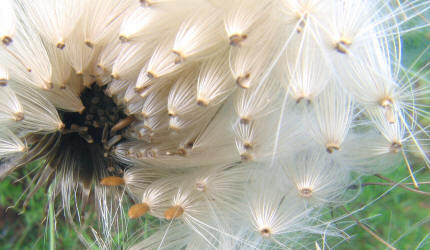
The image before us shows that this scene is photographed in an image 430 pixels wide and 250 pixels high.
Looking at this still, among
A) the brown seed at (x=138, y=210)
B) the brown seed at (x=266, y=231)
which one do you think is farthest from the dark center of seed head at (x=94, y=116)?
the brown seed at (x=266, y=231)

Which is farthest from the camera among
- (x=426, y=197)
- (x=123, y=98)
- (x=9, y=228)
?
(x=9, y=228)

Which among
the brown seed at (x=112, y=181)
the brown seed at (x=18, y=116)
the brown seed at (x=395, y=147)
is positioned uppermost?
the brown seed at (x=395, y=147)

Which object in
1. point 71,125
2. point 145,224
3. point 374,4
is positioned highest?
point 374,4

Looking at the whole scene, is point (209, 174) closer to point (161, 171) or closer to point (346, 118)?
point (161, 171)

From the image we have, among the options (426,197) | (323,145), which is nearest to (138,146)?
(323,145)

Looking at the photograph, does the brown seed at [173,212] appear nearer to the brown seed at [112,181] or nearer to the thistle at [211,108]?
the thistle at [211,108]

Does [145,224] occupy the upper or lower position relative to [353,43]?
lower

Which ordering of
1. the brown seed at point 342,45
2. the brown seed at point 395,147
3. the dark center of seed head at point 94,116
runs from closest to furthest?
the brown seed at point 342,45 < the brown seed at point 395,147 < the dark center of seed head at point 94,116

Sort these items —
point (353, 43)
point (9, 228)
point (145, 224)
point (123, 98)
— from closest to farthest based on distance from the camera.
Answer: point (353, 43) → point (123, 98) → point (145, 224) → point (9, 228)
